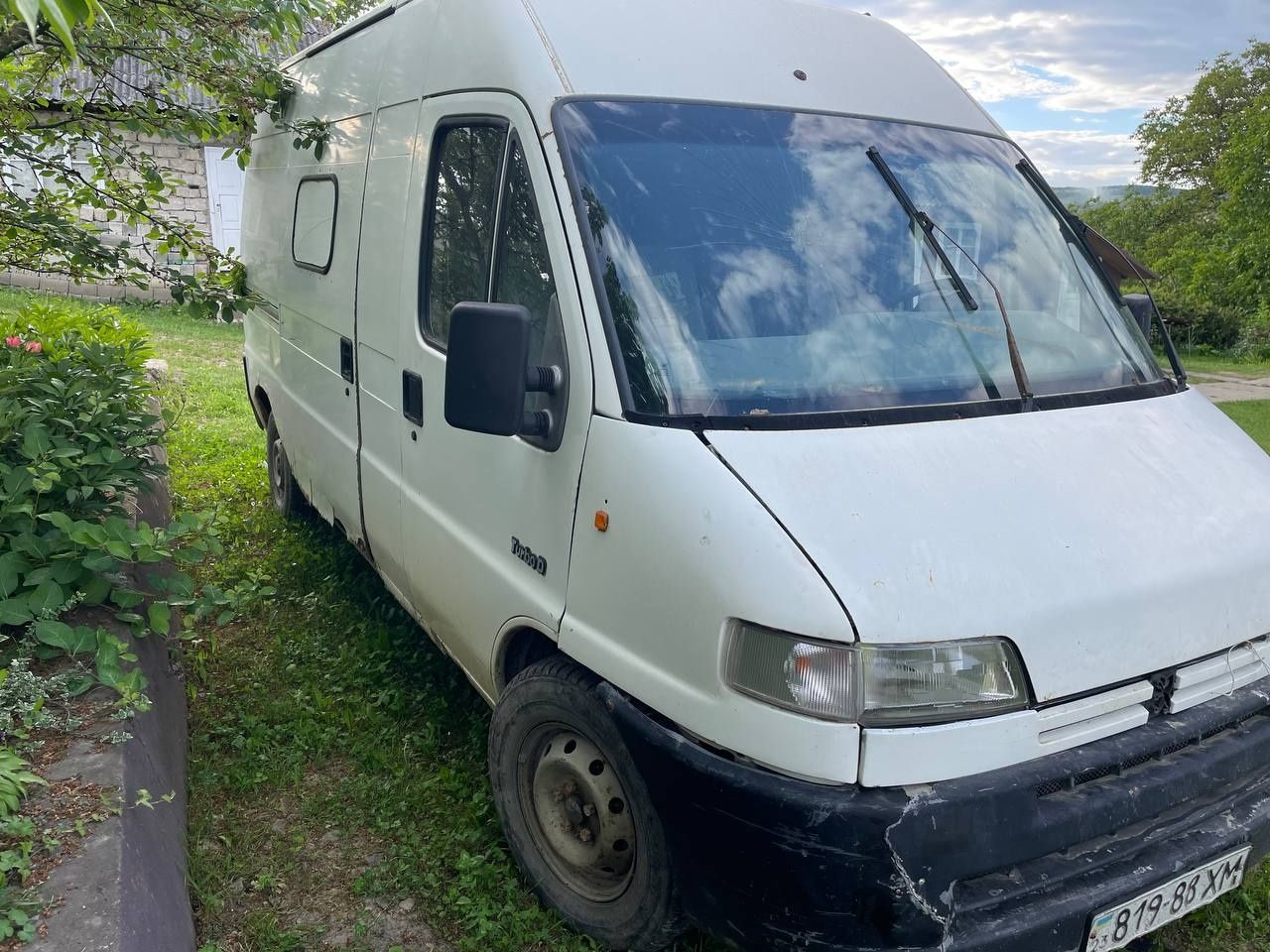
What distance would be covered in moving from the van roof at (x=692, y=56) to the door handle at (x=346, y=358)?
4.01 feet

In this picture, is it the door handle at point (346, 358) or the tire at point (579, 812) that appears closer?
the tire at point (579, 812)

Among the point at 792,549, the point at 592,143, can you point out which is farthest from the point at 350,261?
the point at 792,549

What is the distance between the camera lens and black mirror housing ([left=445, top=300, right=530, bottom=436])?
8.11 feet

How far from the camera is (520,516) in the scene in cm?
299

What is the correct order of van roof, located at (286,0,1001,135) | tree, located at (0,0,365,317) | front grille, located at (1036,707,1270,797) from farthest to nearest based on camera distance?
tree, located at (0,0,365,317) < van roof, located at (286,0,1001,135) < front grille, located at (1036,707,1270,797)

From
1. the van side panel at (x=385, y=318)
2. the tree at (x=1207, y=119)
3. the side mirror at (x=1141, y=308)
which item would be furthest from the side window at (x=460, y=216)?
the tree at (x=1207, y=119)

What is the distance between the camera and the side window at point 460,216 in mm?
3184

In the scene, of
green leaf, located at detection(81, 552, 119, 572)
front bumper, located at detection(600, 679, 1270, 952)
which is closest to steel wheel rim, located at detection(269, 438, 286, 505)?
green leaf, located at detection(81, 552, 119, 572)

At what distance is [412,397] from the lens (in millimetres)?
3656

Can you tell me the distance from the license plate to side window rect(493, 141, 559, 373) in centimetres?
192

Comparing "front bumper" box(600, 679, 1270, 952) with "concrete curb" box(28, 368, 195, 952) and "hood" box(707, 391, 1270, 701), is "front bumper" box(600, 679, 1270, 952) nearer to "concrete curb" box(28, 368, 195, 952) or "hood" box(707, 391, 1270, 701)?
"hood" box(707, 391, 1270, 701)

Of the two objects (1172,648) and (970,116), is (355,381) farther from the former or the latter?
(1172,648)

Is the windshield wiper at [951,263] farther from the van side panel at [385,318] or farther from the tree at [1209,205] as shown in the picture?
the tree at [1209,205]

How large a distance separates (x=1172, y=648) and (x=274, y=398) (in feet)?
16.2
